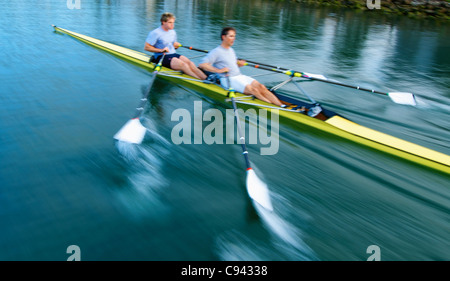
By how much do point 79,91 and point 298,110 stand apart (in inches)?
186

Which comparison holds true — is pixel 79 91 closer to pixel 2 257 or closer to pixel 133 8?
pixel 2 257

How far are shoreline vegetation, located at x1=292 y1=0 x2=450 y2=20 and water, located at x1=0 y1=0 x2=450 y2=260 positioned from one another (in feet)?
64.1

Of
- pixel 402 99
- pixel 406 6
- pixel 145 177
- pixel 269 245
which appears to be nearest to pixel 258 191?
pixel 269 245

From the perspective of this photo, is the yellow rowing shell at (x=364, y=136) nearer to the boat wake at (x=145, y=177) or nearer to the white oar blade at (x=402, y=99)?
the white oar blade at (x=402, y=99)

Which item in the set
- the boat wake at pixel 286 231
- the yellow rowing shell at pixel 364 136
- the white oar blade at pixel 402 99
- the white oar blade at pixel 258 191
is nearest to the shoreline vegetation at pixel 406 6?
the white oar blade at pixel 402 99

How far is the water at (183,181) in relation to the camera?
412 cm

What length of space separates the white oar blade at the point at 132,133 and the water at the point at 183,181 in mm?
142

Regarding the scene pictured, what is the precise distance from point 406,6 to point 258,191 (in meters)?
28.7

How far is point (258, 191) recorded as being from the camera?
15.9 feet

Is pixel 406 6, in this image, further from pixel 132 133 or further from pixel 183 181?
pixel 183 181

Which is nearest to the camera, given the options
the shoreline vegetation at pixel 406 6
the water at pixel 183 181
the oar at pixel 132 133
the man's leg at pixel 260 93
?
the water at pixel 183 181

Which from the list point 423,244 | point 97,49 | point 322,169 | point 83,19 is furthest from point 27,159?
point 83,19

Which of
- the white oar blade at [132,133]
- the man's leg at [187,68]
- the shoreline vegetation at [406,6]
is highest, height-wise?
the shoreline vegetation at [406,6]

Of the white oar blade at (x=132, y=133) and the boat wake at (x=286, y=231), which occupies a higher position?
the white oar blade at (x=132, y=133)
